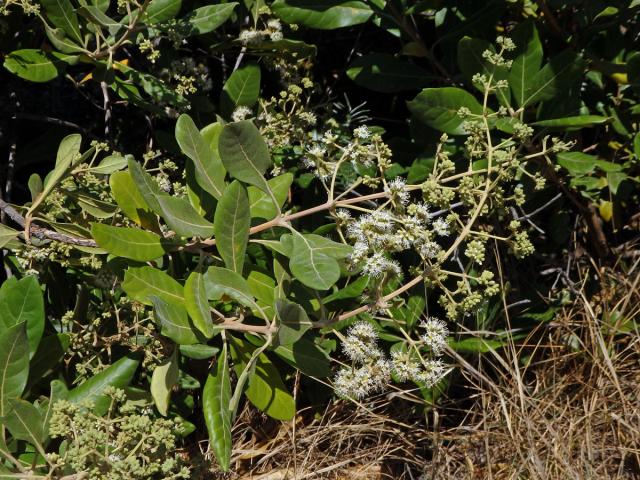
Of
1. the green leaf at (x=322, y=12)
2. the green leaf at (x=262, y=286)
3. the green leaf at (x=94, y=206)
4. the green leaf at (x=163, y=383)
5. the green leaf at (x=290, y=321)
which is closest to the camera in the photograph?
the green leaf at (x=290, y=321)

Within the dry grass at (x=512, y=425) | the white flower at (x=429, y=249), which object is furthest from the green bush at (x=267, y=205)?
the dry grass at (x=512, y=425)

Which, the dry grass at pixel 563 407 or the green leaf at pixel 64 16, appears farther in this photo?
the dry grass at pixel 563 407

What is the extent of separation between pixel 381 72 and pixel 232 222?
0.87 meters

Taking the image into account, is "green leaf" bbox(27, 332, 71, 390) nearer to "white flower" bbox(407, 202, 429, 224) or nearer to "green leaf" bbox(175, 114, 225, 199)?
"green leaf" bbox(175, 114, 225, 199)

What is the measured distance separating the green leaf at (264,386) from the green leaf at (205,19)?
0.82 m

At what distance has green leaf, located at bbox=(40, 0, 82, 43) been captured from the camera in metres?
1.98

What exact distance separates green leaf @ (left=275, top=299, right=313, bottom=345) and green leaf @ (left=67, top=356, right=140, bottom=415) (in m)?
0.54

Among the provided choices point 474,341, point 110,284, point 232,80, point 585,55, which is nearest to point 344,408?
point 474,341

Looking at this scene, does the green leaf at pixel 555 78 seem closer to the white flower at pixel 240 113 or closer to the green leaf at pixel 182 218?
the white flower at pixel 240 113

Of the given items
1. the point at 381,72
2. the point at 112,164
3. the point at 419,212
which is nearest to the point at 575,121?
the point at 381,72

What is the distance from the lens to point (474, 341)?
2297 millimetres

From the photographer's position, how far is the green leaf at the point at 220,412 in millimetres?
1685

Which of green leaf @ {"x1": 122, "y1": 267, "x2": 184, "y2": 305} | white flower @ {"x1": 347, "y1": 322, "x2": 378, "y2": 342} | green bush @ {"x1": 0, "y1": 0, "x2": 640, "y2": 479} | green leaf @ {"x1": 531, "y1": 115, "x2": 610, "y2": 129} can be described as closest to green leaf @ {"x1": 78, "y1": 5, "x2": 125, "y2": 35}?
green bush @ {"x1": 0, "y1": 0, "x2": 640, "y2": 479}

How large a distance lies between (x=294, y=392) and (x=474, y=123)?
3.36 feet
